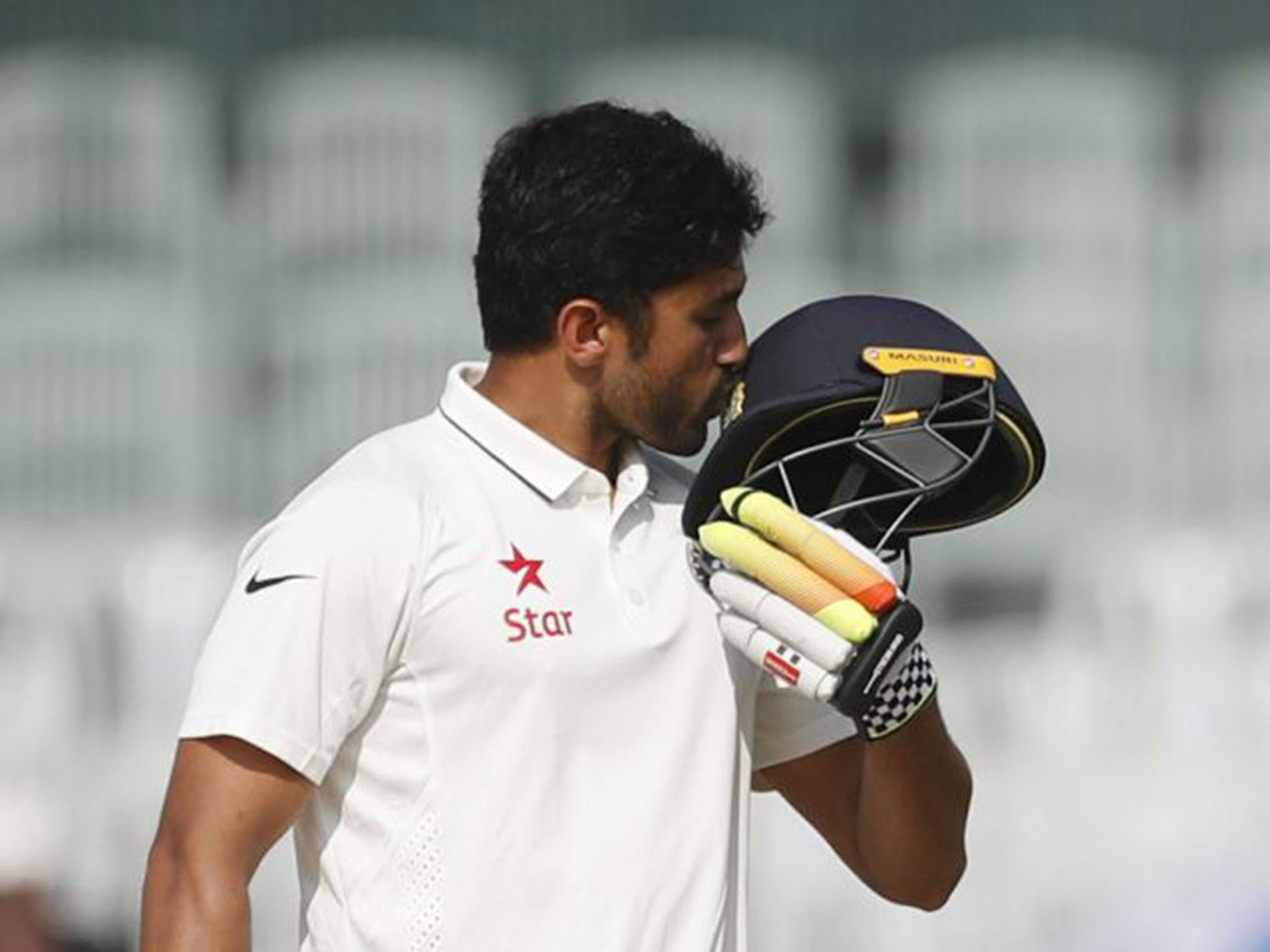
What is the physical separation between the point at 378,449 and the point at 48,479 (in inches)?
92.7

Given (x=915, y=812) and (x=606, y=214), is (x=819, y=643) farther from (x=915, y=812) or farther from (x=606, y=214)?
(x=606, y=214)

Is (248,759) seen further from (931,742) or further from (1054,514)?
(1054,514)

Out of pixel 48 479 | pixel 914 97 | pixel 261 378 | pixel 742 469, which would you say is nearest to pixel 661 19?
pixel 914 97

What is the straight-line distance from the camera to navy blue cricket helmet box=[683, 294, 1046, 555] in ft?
8.19

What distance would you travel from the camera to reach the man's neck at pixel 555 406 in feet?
8.49

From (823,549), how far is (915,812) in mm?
355

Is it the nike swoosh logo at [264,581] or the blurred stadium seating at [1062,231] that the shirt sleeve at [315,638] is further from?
the blurred stadium seating at [1062,231]

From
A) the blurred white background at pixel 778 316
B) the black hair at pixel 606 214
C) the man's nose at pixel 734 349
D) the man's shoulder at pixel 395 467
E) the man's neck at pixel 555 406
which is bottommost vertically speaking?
the blurred white background at pixel 778 316

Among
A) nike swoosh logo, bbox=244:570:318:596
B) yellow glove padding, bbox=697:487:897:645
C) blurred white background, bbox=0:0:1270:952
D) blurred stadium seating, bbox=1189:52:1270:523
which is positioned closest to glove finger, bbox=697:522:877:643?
yellow glove padding, bbox=697:487:897:645

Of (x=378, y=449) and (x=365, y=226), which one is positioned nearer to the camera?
(x=378, y=449)

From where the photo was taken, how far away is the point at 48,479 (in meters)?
4.78

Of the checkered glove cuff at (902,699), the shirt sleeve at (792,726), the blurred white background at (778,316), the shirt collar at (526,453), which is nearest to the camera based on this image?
the checkered glove cuff at (902,699)

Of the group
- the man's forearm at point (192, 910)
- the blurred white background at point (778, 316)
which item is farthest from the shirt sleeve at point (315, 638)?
the blurred white background at point (778, 316)

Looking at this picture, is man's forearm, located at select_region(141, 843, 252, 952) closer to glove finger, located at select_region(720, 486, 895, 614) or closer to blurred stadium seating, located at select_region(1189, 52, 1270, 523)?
glove finger, located at select_region(720, 486, 895, 614)
